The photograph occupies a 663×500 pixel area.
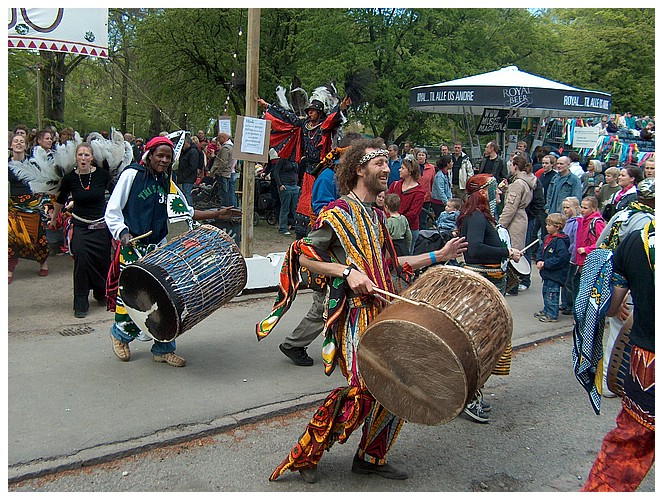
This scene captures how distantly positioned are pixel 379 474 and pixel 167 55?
72.9 feet

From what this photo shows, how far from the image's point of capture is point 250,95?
286 inches

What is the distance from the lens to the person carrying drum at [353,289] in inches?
136

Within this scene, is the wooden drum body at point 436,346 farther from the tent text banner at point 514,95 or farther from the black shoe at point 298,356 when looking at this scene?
the tent text banner at point 514,95

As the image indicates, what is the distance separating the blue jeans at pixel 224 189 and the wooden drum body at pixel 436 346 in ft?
32.0

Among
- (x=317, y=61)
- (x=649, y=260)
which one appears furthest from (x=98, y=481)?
(x=317, y=61)

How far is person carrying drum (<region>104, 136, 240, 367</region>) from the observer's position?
204 inches

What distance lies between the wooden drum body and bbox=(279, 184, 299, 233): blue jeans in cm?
847

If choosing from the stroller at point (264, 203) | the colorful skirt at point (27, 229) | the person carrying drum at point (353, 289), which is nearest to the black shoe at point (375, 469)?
the person carrying drum at point (353, 289)

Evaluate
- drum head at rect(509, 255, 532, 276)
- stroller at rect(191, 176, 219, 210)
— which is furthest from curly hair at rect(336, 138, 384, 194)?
stroller at rect(191, 176, 219, 210)

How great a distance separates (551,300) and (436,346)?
504cm

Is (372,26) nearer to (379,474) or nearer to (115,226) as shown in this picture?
(115,226)

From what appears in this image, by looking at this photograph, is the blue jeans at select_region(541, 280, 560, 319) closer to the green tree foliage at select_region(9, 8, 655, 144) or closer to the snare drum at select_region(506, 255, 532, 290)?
the snare drum at select_region(506, 255, 532, 290)

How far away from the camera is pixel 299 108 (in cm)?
820

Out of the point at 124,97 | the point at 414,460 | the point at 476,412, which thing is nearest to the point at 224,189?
the point at 476,412
